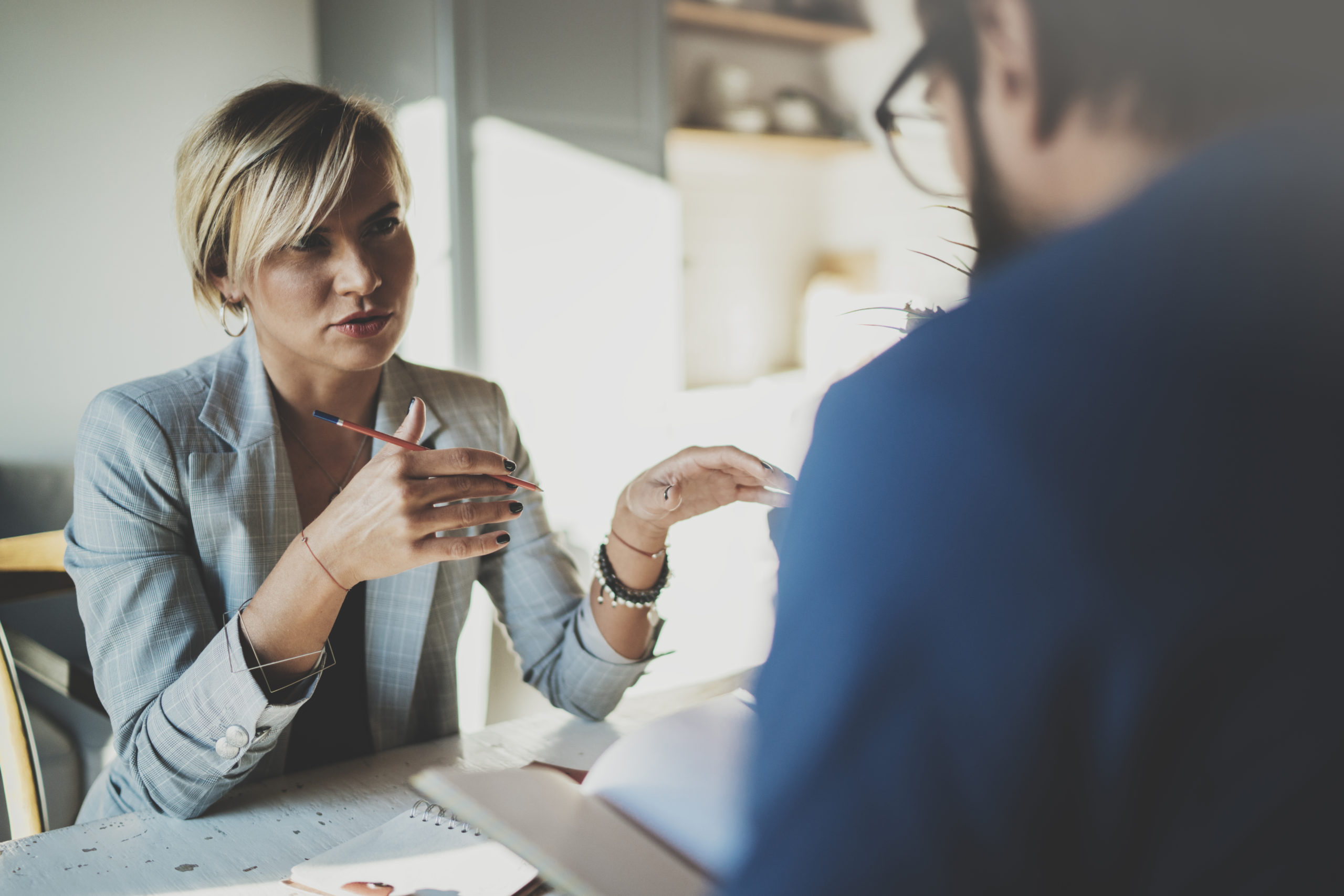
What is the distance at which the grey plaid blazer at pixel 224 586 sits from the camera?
892mm

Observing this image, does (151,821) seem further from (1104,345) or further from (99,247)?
(99,247)

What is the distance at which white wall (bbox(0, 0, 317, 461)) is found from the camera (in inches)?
84.4

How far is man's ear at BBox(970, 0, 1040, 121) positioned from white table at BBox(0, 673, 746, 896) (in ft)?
2.25

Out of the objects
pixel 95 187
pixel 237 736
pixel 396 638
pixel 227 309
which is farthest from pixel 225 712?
pixel 95 187

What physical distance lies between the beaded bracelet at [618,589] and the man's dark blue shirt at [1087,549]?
2.85 feet

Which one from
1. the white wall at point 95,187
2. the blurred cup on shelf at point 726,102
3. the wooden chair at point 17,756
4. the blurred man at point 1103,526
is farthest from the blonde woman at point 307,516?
the blurred cup on shelf at point 726,102

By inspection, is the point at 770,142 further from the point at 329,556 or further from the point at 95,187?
the point at 329,556

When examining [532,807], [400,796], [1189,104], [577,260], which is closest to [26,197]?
[577,260]

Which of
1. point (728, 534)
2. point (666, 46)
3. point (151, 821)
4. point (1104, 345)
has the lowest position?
point (728, 534)

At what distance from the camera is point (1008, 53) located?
12.0 inches

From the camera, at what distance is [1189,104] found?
29 centimetres

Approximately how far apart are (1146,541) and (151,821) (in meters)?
0.92

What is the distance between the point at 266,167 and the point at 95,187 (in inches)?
58.3

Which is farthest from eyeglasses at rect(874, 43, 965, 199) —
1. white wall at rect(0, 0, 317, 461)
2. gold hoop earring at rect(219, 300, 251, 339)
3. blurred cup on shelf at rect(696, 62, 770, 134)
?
blurred cup on shelf at rect(696, 62, 770, 134)
